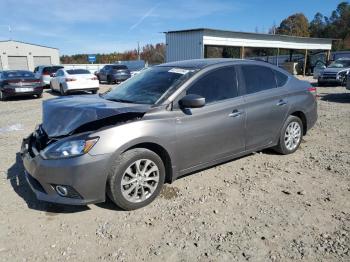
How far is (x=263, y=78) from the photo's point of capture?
5.16 m

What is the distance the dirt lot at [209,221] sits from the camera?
118 inches

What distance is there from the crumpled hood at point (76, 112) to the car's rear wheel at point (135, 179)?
0.52m

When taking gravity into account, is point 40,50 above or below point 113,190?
above

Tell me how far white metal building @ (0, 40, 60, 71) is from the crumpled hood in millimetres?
44444

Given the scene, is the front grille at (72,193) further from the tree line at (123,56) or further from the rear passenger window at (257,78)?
the tree line at (123,56)

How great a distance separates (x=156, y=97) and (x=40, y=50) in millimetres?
48136

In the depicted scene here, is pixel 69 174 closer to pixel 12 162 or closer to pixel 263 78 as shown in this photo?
pixel 12 162

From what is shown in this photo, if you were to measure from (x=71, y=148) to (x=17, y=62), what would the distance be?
46996mm

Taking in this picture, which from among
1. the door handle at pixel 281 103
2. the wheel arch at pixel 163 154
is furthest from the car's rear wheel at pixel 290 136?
the wheel arch at pixel 163 154

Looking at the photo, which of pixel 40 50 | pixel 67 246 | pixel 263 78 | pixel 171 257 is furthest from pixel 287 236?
pixel 40 50

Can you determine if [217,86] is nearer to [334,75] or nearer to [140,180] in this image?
[140,180]

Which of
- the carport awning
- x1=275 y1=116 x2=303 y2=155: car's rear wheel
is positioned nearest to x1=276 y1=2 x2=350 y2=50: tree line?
the carport awning

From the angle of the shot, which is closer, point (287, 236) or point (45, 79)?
point (287, 236)

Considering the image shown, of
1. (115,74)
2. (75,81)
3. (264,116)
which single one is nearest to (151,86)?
(264,116)
